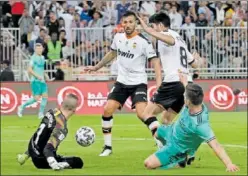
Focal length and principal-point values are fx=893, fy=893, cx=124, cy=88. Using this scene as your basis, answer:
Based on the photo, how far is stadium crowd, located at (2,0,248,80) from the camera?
3425cm

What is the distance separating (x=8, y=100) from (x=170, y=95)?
14487 mm

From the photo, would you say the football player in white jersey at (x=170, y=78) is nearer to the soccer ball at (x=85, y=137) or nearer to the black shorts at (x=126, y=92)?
the black shorts at (x=126, y=92)

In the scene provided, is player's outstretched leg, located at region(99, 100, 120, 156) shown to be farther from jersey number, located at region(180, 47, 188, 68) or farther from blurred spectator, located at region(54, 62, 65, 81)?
blurred spectator, located at region(54, 62, 65, 81)

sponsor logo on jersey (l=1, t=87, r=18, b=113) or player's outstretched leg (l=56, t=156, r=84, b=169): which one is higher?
sponsor logo on jersey (l=1, t=87, r=18, b=113)

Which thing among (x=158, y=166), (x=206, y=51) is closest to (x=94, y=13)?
(x=206, y=51)

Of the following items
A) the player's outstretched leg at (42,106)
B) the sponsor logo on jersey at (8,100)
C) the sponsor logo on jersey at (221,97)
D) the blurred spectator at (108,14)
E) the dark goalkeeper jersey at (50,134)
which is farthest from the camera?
the blurred spectator at (108,14)

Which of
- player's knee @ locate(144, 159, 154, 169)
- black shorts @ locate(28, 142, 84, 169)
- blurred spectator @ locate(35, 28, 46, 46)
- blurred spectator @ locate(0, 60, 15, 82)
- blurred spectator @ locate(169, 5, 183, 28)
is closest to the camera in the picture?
black shorts @ locate(28, 142, 84, 169)

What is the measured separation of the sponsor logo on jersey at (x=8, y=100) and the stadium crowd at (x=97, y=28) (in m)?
3.44

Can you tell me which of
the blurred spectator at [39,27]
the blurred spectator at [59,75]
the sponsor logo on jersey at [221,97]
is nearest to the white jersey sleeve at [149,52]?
the sponsor logo on jersey at [221,97]

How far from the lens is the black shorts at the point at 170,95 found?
17109mm

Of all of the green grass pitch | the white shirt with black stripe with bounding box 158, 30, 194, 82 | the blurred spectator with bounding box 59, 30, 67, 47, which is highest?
the blurred spectator with bounding box 59, 30, 67, 47

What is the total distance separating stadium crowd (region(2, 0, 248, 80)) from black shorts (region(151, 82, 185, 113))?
16555 mm

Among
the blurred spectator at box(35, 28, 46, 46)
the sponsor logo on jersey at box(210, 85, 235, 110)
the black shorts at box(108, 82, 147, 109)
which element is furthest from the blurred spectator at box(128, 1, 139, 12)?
the black shorts at box(108, 82, 147, 109)

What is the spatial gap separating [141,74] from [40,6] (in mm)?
18980
